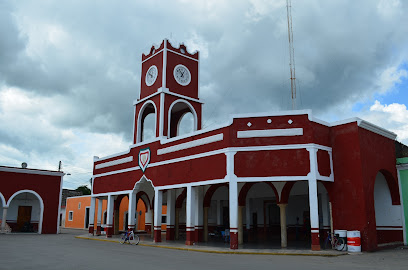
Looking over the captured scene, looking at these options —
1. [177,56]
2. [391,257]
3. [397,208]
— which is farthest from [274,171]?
[177,56]

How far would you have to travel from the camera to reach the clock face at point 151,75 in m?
25.1

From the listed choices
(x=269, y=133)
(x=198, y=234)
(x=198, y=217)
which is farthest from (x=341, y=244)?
(x=198, y=234)

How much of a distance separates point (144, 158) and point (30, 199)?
1452 centimetres

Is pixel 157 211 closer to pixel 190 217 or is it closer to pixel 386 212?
pixel 190 217

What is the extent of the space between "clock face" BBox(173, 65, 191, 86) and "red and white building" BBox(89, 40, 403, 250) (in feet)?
0.24

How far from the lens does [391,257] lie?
13977mm

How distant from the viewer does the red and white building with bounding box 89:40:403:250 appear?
53.9 feet

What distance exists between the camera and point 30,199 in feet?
102

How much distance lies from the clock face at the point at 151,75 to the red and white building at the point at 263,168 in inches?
3.2

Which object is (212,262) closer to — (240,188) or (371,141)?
(240,188)

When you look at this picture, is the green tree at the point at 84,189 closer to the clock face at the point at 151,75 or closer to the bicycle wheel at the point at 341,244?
the clock face at the point at 151,75

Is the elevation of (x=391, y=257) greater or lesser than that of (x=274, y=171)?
lesser

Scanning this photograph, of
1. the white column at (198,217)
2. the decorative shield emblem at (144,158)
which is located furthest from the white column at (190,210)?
the decorative shield emblem at (144,158)

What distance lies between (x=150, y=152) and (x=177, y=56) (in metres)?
7.17
